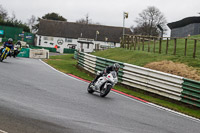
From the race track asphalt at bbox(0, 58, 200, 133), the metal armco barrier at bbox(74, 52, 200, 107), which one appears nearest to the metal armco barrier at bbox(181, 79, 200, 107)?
the metal armco barrier at bbox(74, 52, 200, 107)

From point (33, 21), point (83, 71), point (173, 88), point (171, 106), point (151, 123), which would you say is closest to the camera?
point (151, 123)

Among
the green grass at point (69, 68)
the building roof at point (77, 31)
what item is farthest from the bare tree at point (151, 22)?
the green grass at point (69, 68)

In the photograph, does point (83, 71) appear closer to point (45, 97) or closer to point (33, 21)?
point (45, 97)

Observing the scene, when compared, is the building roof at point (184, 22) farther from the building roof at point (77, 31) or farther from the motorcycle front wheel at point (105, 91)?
the motorcycle front wheel at point (105, 91)

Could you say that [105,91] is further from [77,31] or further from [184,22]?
[77,31]

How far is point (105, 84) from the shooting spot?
12.4 m

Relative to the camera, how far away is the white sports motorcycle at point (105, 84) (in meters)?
12.2

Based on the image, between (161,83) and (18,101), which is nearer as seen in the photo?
(18,101)

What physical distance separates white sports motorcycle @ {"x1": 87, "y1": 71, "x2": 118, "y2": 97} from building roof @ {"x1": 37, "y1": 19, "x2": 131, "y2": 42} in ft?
249

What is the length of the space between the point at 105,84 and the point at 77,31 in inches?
3097

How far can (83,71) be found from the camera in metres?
22.3

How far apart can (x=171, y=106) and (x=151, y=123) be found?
4393mm

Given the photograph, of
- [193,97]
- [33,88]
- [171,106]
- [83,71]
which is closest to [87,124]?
[33,88]

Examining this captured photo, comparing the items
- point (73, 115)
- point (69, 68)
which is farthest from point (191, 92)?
point (69, 68)
